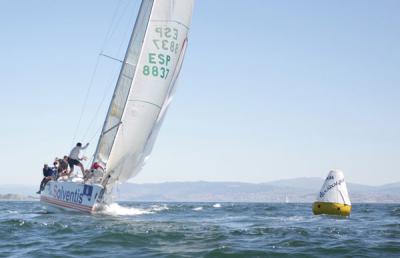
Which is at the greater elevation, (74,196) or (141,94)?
(141,94)

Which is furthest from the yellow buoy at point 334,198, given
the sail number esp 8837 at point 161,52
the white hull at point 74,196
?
the white hull at point 74,196

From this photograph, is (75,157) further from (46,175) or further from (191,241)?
(191,241)

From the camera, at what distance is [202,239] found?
16.1 m

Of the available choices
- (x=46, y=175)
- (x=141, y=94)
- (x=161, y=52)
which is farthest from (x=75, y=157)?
(x=161, y=52)

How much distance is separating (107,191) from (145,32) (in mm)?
7846

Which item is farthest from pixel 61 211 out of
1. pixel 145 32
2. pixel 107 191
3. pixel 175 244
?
pixel 175 244

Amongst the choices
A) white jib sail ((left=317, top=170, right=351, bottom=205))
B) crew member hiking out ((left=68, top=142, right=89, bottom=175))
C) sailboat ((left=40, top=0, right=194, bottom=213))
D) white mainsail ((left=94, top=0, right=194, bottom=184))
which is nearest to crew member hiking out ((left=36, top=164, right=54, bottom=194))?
crew member hiking out ((left=68, top=142, right=89, bottom=175))

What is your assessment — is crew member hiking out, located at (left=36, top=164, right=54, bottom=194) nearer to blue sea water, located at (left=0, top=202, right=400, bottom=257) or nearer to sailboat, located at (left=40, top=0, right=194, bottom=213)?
sailboat, located at (left=40, top=0, right=194, bottom=213)

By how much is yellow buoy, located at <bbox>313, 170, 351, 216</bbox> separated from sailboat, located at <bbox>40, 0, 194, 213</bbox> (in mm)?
8896

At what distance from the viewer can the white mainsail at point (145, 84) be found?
27.1 metres

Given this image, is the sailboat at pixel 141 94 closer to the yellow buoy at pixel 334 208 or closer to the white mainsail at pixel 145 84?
the white mainsail at pixel 145 84

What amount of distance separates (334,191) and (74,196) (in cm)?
1264

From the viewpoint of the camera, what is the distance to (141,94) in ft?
88.7

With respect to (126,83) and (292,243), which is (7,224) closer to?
(126,83)
